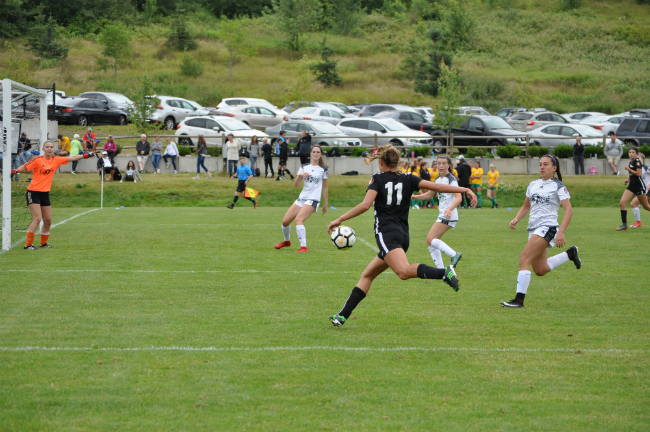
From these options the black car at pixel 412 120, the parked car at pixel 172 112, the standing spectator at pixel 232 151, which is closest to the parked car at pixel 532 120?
the black car at pixel 412 120

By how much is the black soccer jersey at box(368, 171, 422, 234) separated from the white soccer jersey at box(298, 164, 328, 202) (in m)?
6.12

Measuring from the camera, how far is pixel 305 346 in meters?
6.57

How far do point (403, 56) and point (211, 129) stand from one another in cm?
4200

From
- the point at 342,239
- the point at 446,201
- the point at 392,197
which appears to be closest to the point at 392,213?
the point at 392,197

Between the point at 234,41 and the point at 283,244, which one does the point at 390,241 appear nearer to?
the point at 283,244

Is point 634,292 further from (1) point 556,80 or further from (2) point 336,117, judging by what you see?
(1) point 556,80

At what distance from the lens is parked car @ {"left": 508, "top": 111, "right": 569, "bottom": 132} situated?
41.3 m

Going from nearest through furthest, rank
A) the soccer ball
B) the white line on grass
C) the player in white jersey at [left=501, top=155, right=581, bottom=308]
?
the white line on grass → the soccer ball → the player in white jersey at [left=501, top=155, right=581, bottom=308]

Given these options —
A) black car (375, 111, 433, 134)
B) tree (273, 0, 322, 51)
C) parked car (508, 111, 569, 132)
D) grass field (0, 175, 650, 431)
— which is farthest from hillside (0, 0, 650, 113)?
grass field (0, 175, 650, 431)

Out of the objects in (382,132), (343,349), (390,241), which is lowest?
(343,349)

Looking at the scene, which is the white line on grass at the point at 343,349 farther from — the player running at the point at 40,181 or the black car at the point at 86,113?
the black car at the point at 86,113

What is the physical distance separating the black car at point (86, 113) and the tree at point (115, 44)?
64.9 feet

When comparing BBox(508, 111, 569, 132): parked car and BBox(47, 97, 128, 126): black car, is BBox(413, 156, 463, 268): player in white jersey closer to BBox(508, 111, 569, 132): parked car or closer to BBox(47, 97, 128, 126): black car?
BBox(508, 111, 569, 132): parked car

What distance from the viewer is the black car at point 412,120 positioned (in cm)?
3925
